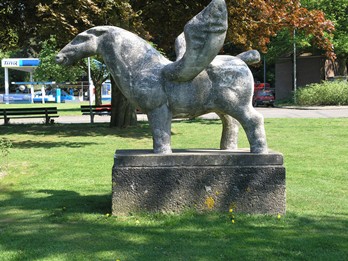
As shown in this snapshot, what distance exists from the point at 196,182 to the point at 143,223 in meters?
0.81

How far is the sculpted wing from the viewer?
17.9ft

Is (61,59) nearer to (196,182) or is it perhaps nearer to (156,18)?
(196,182)

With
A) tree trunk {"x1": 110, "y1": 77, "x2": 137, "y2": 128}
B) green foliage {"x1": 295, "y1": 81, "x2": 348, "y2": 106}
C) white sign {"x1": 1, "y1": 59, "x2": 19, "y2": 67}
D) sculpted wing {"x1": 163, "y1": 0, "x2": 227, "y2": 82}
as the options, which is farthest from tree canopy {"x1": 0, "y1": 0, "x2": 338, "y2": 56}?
white sign {"x1": 1, "y1": 59, "x2": 19, "y2": 67}

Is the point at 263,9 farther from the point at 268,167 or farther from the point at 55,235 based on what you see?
the point at 55,235

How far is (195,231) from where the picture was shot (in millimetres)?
5273

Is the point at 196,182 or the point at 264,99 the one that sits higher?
the point at 264,99

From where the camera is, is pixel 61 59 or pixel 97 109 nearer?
pixel 61 59

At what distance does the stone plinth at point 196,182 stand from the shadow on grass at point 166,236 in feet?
0.55

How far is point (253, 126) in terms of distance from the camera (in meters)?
5.99

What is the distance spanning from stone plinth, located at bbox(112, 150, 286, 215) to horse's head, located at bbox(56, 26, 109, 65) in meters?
1.42

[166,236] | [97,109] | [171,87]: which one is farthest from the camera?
[97,109]

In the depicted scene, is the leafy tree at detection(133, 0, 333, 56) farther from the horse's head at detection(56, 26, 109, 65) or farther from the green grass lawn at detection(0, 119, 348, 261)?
the horse's head at detection(56, 26, 109, 65)

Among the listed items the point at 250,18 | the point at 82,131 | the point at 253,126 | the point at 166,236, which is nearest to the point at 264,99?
the point at 250,18

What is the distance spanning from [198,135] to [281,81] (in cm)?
3418
